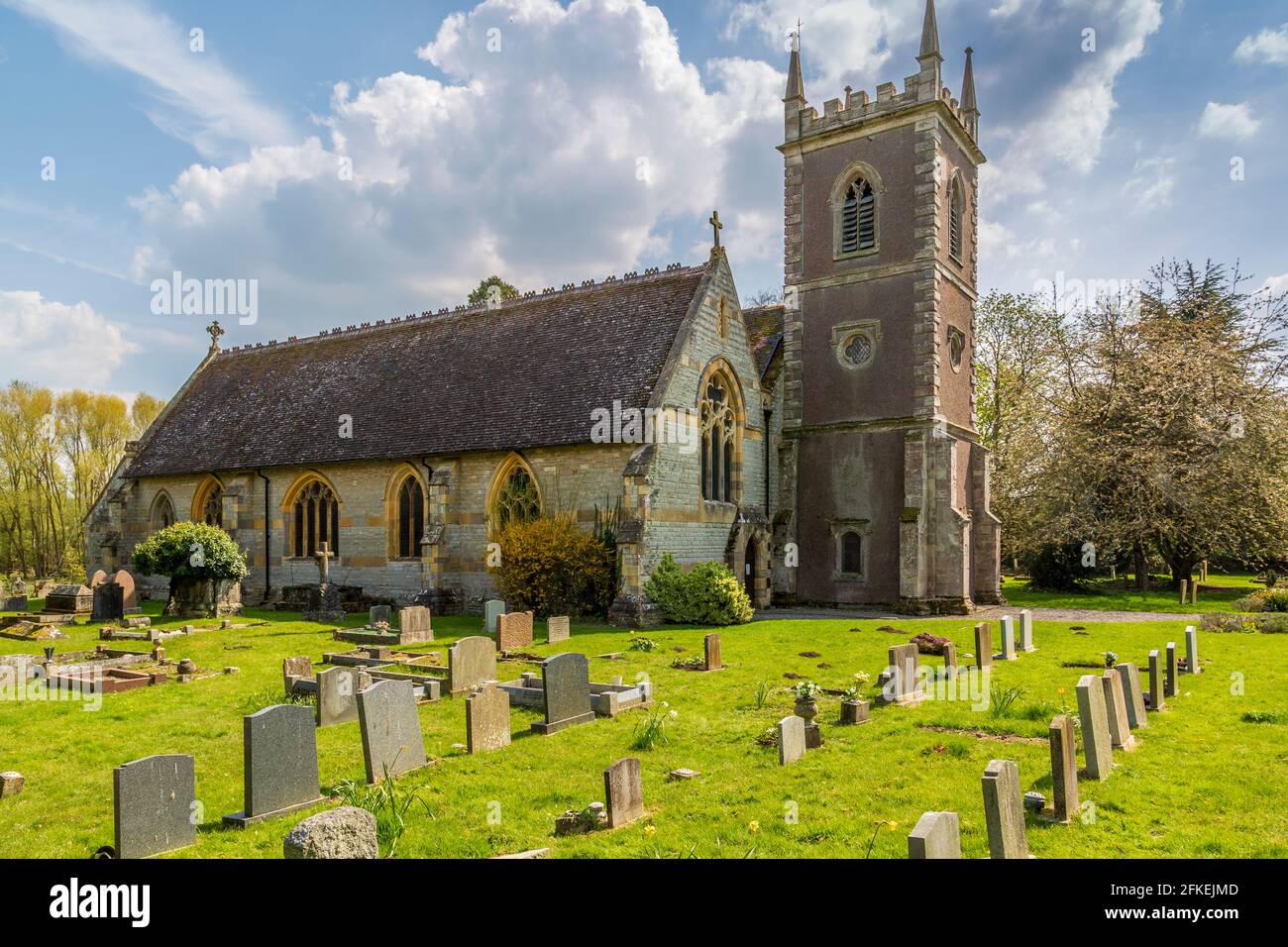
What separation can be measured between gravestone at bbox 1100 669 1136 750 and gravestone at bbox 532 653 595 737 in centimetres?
626

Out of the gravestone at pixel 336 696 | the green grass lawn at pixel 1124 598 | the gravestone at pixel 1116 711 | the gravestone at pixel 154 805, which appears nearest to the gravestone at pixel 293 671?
the gravestone at pixel 336 696

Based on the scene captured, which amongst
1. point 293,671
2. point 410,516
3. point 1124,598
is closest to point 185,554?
point 410,516

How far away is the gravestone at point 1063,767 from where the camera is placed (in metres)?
7.06

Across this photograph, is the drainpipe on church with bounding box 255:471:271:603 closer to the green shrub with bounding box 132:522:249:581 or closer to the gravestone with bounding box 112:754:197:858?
the green shrub with bounding box 132:522:249:581

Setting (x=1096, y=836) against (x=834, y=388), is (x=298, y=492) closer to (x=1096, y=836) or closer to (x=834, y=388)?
(x=834, y=388)

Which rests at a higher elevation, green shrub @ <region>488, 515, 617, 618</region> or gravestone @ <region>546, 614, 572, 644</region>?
green shrub @ <region>488, 515, 617, 618</region>

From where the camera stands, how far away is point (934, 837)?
484 centimetres

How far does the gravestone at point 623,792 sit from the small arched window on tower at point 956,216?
23808 mm

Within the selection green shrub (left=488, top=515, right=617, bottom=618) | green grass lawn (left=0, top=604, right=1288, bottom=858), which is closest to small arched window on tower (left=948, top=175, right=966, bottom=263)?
green shrub (left=488, top=515, right=617, bottom=618)

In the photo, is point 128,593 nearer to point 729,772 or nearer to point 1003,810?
point 729,772

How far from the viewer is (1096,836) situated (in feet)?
22.3

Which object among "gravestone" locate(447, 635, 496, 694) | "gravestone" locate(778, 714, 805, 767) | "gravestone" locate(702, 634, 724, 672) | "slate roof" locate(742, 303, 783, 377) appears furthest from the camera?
"slate roof" locate(742, 303, 783, 377)

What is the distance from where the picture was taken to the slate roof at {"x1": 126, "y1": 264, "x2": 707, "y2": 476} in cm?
2328

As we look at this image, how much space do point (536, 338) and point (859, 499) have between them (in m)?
11.2
